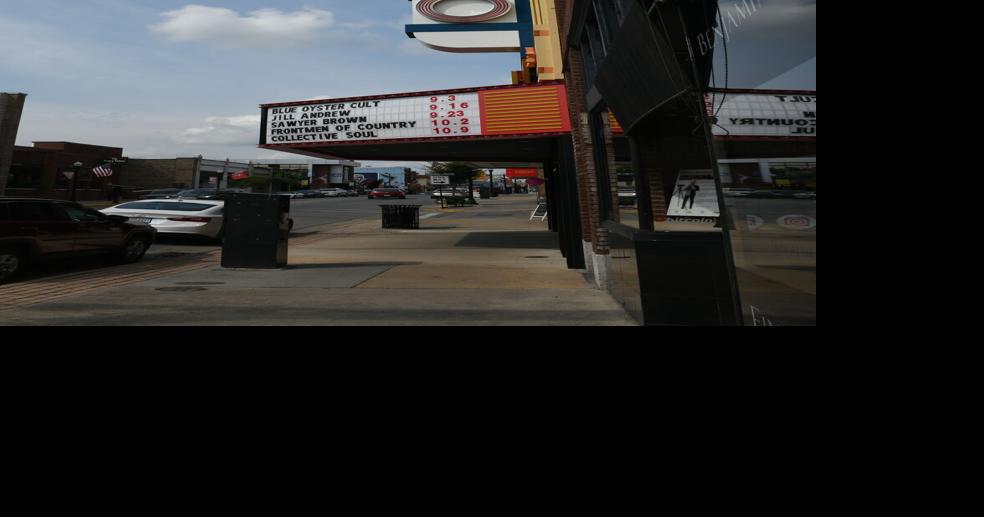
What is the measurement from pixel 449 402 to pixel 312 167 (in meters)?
81.1

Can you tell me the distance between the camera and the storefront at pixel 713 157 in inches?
150

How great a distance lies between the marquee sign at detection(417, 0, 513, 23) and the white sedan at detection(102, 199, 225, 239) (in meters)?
15.4

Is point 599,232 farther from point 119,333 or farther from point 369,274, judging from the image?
point 119,333

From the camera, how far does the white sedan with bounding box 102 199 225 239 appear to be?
16.2 meters

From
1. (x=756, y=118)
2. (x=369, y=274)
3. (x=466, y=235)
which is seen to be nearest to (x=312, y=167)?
(x=466, y=235)

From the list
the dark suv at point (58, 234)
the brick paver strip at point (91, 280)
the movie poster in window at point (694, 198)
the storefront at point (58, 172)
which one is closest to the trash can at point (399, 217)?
the brick paver strip at point (91, 280)

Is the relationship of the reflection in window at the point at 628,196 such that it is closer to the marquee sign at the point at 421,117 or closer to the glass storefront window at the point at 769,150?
the glass storefront window at the point at 769,150

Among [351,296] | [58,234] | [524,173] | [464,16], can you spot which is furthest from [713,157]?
[524,173]

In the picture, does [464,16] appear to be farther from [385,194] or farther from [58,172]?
[385,194]

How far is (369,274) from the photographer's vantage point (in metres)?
11.7

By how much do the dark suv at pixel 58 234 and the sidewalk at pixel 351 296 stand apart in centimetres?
98

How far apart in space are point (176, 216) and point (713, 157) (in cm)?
1501

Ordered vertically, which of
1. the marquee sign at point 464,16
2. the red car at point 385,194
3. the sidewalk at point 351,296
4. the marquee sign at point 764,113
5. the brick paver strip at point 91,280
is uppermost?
the marquee sign at point 464,16

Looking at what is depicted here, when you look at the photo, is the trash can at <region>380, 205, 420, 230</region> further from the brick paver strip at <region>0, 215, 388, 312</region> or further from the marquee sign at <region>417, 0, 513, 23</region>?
the brick paver strip at <region>0, 215, 388, 312</region>
